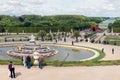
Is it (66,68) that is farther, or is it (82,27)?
(82,27)

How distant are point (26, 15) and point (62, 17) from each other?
937 inches

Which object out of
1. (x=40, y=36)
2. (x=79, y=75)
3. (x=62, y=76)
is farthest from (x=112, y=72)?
(x=40, y=36)

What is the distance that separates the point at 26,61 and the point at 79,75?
3.92 m

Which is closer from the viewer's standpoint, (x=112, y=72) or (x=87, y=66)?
(x=112, y=72)

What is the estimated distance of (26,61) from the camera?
1678 cm

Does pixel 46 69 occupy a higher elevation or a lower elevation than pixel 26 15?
lower

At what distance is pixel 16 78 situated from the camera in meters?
14.3

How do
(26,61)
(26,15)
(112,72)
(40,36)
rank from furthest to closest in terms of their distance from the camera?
1. (26,15)
2. (40,36)
3. (26,61)
4. (112,72)

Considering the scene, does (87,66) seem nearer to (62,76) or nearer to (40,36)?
(62,76)

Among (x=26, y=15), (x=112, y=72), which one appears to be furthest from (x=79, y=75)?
(x=26, y=15)

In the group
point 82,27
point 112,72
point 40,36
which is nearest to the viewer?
point 112,72

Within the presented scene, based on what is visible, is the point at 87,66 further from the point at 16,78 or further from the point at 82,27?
the point at 82,27

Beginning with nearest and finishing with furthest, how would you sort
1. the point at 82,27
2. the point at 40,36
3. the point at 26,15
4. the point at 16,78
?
1. the point at 16,78
2. the point at 40,36
3. the point at 82,27
4. the point at 26,15

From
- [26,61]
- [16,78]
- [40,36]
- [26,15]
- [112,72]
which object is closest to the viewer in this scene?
[16,78]
